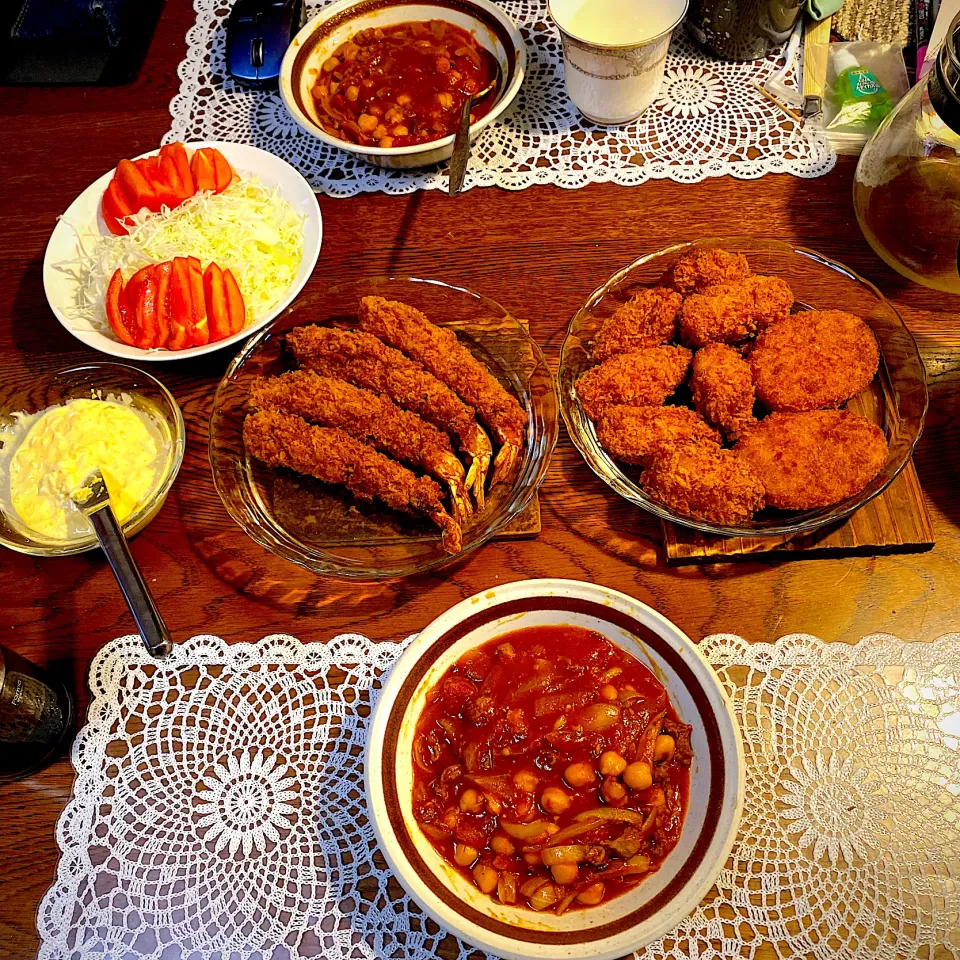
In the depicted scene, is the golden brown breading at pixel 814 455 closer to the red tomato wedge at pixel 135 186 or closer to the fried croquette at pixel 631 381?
the fried croquette at pixel 631 381

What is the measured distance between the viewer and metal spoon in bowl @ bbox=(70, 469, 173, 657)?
6.25 feet

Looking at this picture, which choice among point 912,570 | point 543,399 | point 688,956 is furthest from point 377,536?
A: point 912,570

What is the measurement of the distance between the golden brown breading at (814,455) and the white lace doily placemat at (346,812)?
1.19ft

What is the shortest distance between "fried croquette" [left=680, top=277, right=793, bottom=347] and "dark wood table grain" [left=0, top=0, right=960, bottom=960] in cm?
35

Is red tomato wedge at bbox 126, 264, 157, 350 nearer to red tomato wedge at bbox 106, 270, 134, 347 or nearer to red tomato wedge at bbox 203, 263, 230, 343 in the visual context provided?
red tomato wedge at bbox 106, 270, 134, 347

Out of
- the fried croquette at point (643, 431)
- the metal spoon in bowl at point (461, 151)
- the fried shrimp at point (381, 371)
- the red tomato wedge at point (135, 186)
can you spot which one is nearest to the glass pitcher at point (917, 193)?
the fried croquette at point (643, 431)

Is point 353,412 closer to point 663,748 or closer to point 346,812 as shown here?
point 346,812

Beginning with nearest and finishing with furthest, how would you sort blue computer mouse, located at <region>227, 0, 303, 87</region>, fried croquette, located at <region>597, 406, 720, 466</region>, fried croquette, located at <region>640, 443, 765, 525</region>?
fried croquette, located at <region>640, 443, 765, 525</region>
fried croquette, located at <region>597, 406, 720, 466</region>
blue computer mouse, located at <region>227, 0, 303, 87</region>

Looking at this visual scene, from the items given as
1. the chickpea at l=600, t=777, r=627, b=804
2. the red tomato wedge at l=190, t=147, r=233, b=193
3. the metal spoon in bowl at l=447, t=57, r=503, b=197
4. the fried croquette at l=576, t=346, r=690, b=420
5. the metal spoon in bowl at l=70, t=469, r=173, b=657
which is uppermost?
the metal spoon in bowl at l=447, t=57, r=503, b=197

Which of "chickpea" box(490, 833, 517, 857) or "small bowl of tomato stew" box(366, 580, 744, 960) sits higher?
"small bowl of tomato stew" box(366, 580, 744, 960)

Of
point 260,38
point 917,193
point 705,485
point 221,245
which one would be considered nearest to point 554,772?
point 705,485

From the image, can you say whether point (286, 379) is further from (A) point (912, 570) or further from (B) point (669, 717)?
(A) point (912, 570)

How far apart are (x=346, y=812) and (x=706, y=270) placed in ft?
5.69

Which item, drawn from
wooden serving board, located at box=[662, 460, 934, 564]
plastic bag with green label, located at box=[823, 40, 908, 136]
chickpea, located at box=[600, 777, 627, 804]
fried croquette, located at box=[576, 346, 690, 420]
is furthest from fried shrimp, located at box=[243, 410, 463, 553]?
plastic bag with green label, located at box=[823, 40, 908, 136]
